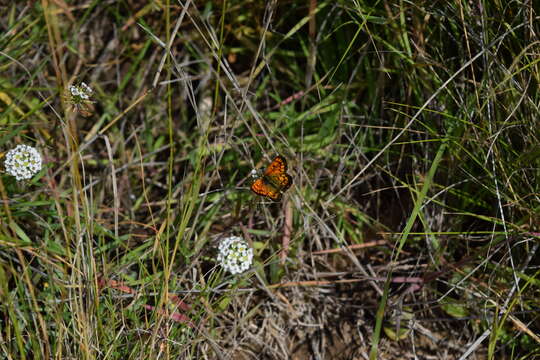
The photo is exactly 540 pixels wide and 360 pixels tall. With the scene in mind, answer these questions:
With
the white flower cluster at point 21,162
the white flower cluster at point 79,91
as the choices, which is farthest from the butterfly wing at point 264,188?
the white flower cluster at point 21,162

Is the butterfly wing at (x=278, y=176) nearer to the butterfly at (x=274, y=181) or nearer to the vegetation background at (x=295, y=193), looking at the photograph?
the butterfly at (x=274, y=181)

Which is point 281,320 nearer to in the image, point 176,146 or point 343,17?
point 176,146

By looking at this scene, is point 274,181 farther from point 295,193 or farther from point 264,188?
point 295,193

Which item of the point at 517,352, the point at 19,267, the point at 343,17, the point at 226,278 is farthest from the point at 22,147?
the point at 517,352

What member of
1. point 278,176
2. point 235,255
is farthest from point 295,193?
point 235,255

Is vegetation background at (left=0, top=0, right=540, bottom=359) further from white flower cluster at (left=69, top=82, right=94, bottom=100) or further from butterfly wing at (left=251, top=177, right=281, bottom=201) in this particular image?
butterfly wing at (left=251, top=177, right=281, bottom=201)
